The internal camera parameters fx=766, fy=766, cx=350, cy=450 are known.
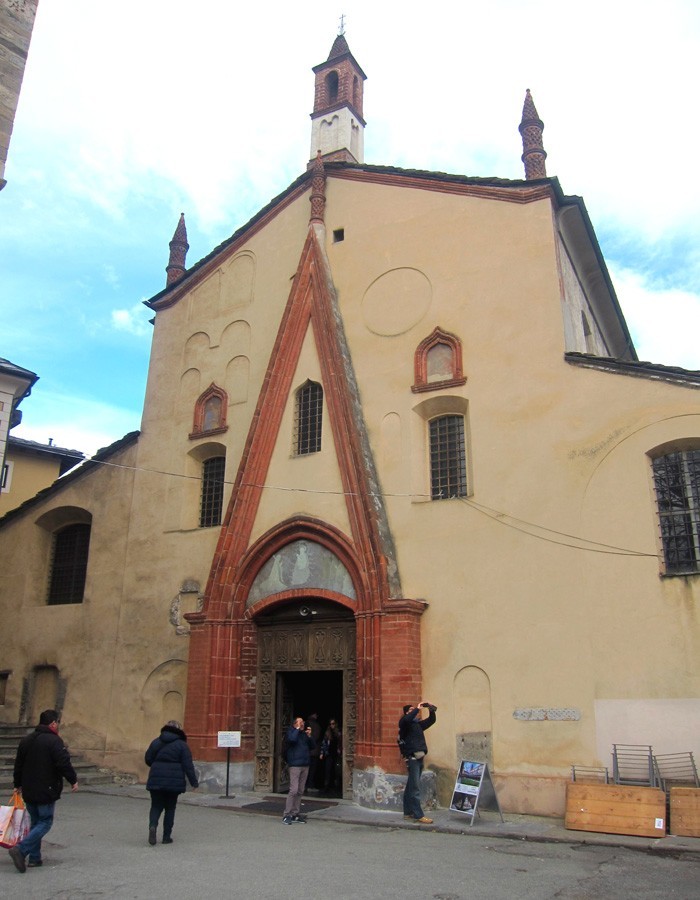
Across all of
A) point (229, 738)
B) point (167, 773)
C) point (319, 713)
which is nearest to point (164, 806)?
point (167, 773)

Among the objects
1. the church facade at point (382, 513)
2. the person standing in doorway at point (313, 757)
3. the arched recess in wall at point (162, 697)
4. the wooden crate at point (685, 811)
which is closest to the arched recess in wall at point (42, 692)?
the church facade at point (382, 513)

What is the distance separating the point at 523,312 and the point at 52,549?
1418 cm

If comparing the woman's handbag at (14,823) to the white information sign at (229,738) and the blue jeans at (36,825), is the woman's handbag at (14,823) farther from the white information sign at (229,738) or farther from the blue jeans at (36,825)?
the white information sign at (229,738)

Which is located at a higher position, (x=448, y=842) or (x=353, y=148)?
(x=353, y=148)

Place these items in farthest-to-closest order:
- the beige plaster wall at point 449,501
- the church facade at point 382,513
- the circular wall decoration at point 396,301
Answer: the circular wall decoration at point 396,301
the church facade at point 382,513
the beige plaster wall at point 449,501

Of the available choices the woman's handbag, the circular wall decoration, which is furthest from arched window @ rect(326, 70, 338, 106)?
the woman's handbag

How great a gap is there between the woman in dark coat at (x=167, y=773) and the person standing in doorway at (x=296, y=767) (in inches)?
97.7

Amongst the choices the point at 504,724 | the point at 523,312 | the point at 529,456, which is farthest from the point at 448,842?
the point at 523,312

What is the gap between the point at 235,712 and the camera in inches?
626

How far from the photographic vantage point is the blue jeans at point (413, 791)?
12438 mm

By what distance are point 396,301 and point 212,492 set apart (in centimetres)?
650

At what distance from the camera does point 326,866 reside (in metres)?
8.78

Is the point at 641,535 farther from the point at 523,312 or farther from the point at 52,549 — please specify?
the point at 52,549

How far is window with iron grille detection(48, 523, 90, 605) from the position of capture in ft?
66.9
